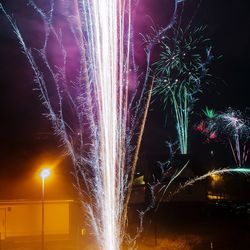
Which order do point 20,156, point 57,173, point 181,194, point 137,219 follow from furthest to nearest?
point 181,194, point 137,219, point 20,156, point 57,173

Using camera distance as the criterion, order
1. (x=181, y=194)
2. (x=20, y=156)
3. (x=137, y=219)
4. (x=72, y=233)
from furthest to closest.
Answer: (x=181, y=194) → (x=137, y=219) → (x=20, y=156) → (x=72, y=233)

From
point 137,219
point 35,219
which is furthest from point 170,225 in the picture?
point 35,219

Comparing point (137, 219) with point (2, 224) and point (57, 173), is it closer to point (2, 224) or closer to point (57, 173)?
point (57, 173)

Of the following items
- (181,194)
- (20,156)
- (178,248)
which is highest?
(20,156)

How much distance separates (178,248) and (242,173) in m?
17.7

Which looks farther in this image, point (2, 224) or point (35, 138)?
point (35, 138)

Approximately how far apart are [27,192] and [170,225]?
32.9 ft

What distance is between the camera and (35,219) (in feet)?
80.1

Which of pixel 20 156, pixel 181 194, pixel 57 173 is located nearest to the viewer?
pixel 57 173

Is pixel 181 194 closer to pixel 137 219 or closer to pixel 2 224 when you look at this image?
pixel 137 219

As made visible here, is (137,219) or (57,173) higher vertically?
(57,173)

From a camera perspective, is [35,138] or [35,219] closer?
[35,219]

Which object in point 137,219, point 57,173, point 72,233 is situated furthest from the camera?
point 137,219

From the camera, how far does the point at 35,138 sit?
94.4ft
